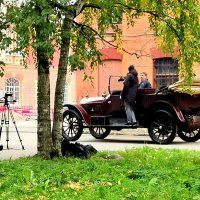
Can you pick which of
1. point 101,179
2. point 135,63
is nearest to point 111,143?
point 101,179

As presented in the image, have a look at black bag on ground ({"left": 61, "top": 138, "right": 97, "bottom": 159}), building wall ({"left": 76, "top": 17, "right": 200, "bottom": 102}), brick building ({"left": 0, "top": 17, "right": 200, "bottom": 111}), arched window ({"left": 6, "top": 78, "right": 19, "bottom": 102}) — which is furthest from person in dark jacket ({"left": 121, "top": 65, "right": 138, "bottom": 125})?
arched window ({"left": 6, "top": 78, "right": 19, "bottom": 102})

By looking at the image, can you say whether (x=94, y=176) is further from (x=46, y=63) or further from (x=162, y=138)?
(x=162, y=138)

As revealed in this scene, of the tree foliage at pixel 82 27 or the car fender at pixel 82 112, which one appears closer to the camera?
the tree foliage at pixel 82 27

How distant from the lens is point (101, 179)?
738 centimetres

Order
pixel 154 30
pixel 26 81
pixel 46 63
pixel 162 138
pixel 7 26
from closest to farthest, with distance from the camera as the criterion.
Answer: pixel 7 26 → pixel 46 63 → pixel 154 30 → pixel 162 138 → pixel 26 81

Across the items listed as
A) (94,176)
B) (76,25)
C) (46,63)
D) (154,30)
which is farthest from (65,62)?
(94,176)

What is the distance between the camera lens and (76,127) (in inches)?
662

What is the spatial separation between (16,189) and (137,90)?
929cm

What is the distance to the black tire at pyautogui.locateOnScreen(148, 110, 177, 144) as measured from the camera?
15012mm

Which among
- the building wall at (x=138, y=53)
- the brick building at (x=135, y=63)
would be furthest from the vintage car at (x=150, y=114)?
the building wall at (x=138, y=53)

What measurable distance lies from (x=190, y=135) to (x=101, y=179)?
940 centimetres

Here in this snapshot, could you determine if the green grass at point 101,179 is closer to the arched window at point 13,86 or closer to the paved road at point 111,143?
the paved road at point 111,143

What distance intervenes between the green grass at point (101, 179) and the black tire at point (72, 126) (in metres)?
6.57

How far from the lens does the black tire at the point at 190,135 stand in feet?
53.2
